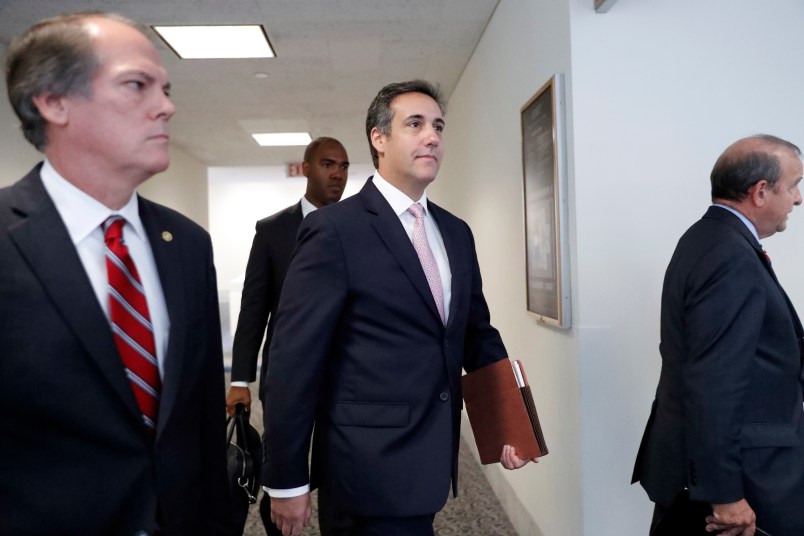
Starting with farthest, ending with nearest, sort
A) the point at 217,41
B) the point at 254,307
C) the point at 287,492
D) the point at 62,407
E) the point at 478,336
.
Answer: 1. the point at 217,41
2. the point at 254,307
3. the point at 478,336
4. the point at 287,492
5. the point at 62,407

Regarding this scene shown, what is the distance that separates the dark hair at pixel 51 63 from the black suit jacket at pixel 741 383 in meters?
1.55

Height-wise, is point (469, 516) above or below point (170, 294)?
below

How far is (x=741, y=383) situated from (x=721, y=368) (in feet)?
0.21

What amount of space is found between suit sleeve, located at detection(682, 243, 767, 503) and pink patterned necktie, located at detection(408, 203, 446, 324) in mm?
688

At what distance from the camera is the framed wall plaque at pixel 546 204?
103 inches

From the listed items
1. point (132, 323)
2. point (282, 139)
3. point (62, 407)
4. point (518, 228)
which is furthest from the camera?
point (282, 139)

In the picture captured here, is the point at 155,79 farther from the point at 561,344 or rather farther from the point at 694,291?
the point at 561,344

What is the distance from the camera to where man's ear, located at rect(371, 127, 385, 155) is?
1939mm

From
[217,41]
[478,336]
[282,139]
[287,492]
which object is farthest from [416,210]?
[282,139]

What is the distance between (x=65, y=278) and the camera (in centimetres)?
100

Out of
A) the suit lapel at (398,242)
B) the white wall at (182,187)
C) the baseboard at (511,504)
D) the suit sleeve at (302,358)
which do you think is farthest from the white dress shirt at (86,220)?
the white wall at (182,187)

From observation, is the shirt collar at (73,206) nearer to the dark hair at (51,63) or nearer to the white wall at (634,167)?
the dark hair at (51,63)

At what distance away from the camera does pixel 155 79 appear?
3.63 feet

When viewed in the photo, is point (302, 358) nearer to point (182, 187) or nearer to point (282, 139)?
point (282, 139)
